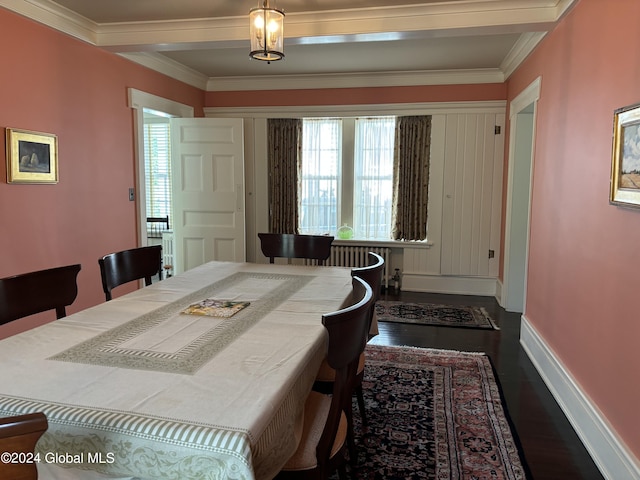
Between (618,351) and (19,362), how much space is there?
2393mm

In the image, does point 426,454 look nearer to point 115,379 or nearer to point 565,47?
point 115,379

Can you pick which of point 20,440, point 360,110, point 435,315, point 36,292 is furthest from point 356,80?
point 20,440

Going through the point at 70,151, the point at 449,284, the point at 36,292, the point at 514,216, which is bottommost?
the point at 449,284

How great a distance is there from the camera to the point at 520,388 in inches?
118

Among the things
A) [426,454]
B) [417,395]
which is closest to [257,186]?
[417,395]

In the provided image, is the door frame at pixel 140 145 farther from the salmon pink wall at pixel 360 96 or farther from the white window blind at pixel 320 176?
the white window blind at pixel 320 176

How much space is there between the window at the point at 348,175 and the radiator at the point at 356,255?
0.21 m

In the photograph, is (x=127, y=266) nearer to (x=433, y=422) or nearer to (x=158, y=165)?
(x=433, y=422)

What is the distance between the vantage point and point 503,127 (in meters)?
5.10

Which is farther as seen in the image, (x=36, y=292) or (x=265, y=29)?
(x=265, y=29)

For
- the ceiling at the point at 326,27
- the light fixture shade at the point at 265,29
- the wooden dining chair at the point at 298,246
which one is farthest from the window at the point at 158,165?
the light fixture shade at the point at 265,29

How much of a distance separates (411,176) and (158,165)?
3351 mm

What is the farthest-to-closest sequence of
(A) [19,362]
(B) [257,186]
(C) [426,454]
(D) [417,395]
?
1. (B) [257,186]
2. (D) [417,395]
3. (C) [426,454]
4. (A) [19,362]

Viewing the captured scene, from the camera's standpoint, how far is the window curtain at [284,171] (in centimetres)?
568
